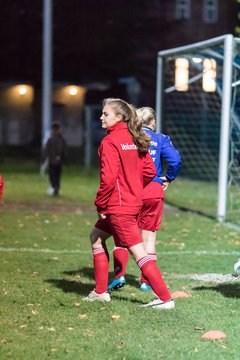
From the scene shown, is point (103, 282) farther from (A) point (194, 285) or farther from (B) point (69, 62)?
(B) point (69, 62)

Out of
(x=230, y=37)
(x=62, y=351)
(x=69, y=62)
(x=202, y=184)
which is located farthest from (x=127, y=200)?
(x=69, y=62)

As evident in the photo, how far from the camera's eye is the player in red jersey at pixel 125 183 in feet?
26.9

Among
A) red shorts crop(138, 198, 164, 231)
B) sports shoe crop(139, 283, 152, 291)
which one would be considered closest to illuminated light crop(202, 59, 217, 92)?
red shorts crop(138, 198, 164, 231)

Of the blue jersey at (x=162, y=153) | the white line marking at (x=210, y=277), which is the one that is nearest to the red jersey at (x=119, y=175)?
the blue jersey at (x=162, y=153)

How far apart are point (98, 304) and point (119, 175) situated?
1.24 meters

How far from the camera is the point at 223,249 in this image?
1306 cm

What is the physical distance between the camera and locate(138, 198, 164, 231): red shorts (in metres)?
9.38

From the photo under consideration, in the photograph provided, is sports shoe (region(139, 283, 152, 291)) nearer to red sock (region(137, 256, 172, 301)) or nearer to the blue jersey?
the blue jersey

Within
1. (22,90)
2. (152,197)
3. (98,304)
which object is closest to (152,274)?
(98,304)

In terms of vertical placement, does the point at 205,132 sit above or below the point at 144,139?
below

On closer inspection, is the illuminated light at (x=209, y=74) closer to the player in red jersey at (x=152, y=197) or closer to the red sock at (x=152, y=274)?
the player in red jersey at (x=152, y=197)

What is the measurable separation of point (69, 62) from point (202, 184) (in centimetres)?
2162

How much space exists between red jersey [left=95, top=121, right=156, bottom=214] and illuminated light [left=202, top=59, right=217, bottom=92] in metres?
10.4

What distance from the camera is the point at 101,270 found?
8.81m
